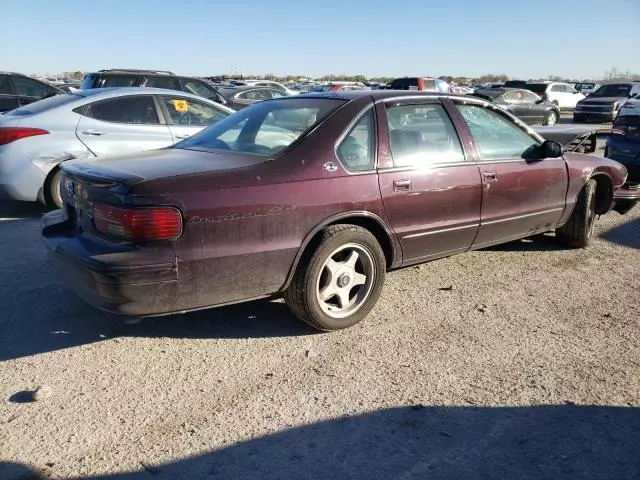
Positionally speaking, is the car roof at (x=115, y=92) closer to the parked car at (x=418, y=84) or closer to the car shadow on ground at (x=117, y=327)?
the car shadow on ground at (x=117, y=327)

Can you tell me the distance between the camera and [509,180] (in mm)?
4648

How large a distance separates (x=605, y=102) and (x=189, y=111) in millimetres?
21154

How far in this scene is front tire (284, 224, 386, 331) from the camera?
11.6ft

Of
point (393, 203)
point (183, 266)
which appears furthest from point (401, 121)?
point (183, 266)

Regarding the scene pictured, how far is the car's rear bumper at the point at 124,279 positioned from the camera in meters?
3.02

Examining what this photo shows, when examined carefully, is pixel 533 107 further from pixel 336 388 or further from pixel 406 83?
pixel 336 388

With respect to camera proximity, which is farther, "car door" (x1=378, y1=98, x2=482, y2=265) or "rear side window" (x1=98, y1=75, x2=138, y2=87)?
"rear side window" (x1=98, y1=75, x2=138, y2=87)

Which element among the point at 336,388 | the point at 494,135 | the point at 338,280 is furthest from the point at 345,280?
the point at 494,135

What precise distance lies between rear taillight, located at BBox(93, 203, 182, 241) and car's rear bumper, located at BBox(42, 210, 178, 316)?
0.30 ft

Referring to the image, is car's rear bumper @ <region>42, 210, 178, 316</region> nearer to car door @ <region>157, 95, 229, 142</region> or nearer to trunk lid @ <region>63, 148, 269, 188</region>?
trunk lid @ <region>63, 148, 269, 188</region>

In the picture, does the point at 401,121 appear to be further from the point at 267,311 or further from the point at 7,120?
the point at 7,120

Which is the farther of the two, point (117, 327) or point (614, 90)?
point (614, 90)

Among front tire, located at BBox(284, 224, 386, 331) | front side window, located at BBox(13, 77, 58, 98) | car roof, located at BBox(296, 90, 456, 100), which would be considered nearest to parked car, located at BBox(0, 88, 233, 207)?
car roof, located at BBox(296, 90, 456, 100)

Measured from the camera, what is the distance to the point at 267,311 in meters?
4.11
